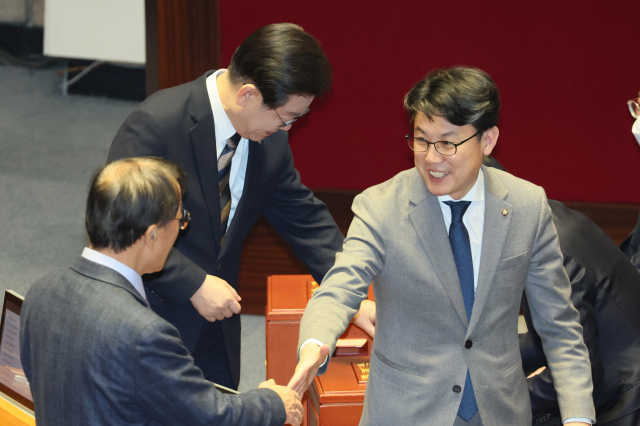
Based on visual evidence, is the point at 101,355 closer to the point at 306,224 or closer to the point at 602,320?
the point at 306,224

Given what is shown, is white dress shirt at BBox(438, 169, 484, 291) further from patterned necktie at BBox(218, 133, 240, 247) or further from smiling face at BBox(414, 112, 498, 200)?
patterned necktie at BBox(218, 133, 240, 247)

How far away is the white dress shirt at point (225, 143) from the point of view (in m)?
2.64

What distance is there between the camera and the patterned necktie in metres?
2.68

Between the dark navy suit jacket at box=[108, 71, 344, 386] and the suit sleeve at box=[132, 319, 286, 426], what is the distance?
0.59 meters

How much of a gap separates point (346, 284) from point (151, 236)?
1.77ft

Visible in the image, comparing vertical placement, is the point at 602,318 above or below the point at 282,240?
above

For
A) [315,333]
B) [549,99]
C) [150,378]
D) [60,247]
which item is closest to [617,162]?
[549,99]

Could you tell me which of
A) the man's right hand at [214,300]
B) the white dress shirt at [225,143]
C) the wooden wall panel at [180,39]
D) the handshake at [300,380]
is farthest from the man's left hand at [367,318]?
the wooden wall panel at [180,39]

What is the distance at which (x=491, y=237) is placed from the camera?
209cm

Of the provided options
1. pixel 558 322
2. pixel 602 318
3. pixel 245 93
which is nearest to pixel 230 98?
pixel 245 93

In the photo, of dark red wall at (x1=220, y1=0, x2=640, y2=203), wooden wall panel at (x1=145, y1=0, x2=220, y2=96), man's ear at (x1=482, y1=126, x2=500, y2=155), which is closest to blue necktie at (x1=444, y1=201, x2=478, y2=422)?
man's ear at (x1=482, y1=126, x2=500, y2=155)

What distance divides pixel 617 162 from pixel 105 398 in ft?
12.3

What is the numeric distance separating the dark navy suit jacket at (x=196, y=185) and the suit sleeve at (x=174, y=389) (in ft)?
1.95

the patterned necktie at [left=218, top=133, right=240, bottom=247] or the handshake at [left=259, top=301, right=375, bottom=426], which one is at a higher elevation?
the patterned necktie at [left=218, top=133, right=240, bottom=247]
